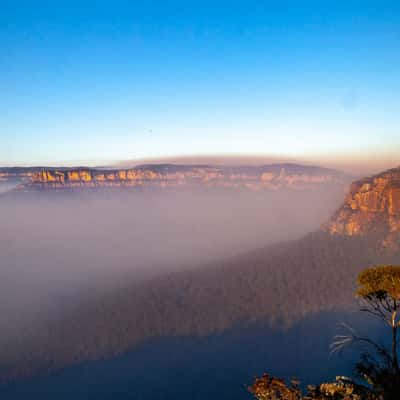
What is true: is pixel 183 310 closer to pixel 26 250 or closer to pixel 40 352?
pixel 40 352

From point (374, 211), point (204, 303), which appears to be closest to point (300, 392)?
point (204, 303)

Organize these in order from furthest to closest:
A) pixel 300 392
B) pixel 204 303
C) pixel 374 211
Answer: pixel 374 211, pixel 204 303, pixel 300 392

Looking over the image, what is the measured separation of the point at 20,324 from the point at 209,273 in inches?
1504

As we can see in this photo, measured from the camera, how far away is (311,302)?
56844 millimetres

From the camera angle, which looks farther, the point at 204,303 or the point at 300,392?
the point at 204,303

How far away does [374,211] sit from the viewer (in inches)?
2923

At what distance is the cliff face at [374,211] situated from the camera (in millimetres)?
68312

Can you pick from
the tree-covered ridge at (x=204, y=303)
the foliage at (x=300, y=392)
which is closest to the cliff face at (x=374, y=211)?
the tree-covered ridge at (x=204, y=303)

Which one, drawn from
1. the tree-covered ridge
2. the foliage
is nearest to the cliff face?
Result: the tree-covered ridge

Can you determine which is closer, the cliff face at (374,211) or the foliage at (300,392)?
the foliage at (300,392)

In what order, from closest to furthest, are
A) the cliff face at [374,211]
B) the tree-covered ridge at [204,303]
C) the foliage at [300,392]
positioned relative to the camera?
the foliage at [300,392] < the tree-covered ridge at [204,303] < the cliff face at [374,211]

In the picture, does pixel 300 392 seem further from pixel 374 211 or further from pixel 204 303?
pixel 374 211

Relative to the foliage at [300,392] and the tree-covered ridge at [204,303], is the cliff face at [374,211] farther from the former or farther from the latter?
the foliage at [300,392]

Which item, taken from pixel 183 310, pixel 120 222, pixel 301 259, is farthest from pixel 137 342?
pixel 120 222
